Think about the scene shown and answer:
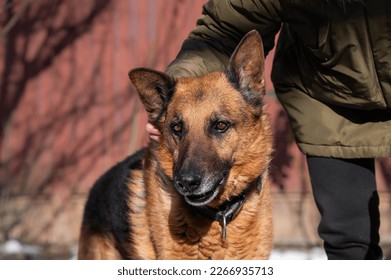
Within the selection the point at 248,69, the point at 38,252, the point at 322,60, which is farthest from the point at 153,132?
the point at 38,252

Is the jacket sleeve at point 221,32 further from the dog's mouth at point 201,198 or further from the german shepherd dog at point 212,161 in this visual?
the dog's mouth at point 201,198

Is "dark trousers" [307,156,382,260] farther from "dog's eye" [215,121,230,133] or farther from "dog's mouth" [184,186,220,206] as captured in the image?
"dog's mouth" [184,186,220,206]

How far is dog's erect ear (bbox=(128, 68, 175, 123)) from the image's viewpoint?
3.62m

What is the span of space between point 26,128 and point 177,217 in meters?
3.76

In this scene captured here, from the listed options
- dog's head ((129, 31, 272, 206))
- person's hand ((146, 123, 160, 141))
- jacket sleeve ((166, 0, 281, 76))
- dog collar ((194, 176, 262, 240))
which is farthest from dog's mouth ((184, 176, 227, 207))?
jacket sleeve ((166, 0, 281, 76))

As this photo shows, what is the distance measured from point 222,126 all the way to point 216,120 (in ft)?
0.14

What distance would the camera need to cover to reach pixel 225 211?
3.68m

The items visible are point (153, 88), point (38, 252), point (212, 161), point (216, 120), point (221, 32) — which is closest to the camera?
point (212, 161)

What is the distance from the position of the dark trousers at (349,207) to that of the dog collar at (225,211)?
0.40m

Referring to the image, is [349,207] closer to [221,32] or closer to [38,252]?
[221,32]

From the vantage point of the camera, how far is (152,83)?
3684 mm

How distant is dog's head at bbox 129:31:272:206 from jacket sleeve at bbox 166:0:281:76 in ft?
0.30

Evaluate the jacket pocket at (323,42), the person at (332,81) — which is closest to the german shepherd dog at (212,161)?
the person at (332,81)

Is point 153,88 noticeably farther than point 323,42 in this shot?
Yes
